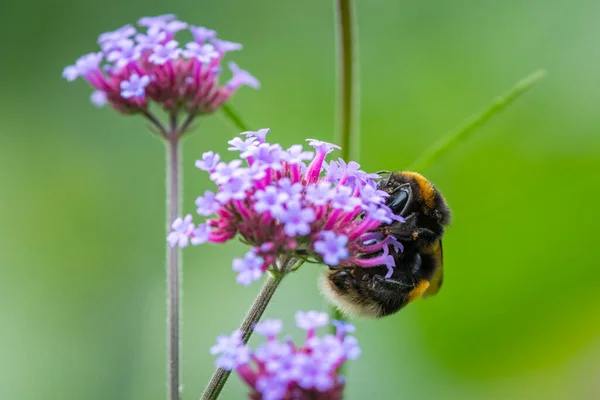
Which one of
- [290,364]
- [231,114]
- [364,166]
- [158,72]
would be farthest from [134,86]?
[364,166]

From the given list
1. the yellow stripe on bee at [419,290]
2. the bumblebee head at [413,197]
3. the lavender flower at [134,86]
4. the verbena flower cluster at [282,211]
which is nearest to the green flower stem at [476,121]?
the bumblebee head at [413,197]

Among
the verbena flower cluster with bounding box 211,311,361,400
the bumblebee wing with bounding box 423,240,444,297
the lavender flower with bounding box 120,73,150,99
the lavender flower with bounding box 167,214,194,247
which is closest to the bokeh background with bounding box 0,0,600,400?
the bumblebee wing with bounding box 423,240,444,297

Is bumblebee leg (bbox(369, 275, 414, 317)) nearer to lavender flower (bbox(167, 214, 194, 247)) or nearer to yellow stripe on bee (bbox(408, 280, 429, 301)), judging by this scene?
yellow stripe on bee (bbox(408, 280, 429, 301))

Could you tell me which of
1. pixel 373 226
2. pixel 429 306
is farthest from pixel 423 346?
pixel 373 226

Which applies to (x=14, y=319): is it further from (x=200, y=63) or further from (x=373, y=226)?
(x=373, y=226)

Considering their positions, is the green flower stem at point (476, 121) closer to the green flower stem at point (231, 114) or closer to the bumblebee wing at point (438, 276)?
the bumblebee wing at point (438, 276)

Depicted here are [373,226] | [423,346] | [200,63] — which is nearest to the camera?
[373,226]
